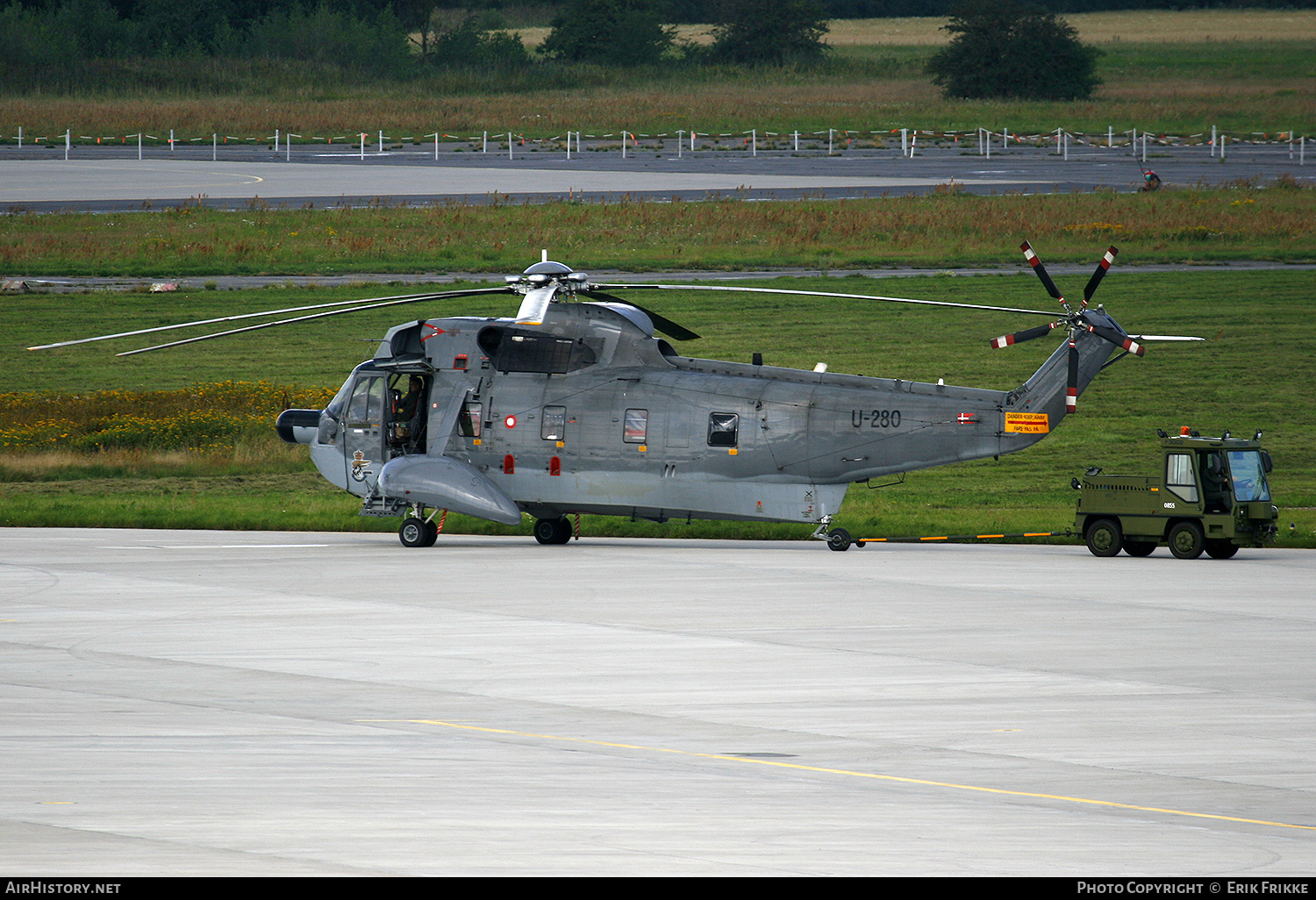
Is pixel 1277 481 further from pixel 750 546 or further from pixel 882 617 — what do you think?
pixel 882 617

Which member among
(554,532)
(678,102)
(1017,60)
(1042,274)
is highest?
(1017,60)

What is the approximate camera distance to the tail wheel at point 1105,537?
81.3 feet

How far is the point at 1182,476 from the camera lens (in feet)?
79.3

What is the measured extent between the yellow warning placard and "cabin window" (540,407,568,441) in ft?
24.2

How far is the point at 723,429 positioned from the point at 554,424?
3023 millimetres

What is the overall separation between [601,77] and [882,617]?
386 feet

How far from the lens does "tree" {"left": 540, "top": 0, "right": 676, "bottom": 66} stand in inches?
5576

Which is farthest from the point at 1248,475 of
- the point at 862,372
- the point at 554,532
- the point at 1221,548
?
the point at 862,372

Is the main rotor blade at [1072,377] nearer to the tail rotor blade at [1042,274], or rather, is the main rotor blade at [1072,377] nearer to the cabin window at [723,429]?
the tail rotor blade at [1042,274]

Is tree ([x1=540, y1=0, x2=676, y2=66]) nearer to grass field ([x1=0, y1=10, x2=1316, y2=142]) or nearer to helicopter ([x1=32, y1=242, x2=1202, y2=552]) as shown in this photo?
grass field ([x1=0, y1=10, x2=1316, y2=142])

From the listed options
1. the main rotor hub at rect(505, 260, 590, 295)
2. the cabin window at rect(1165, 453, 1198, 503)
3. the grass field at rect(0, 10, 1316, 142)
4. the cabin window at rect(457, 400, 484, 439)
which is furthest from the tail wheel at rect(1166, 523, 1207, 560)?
the grass field at rect(0, 10, 1316, 142)

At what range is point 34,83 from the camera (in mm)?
112188

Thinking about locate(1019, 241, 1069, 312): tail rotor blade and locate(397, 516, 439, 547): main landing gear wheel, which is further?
locate(397, 516, 439, 547): main landing gear wheel

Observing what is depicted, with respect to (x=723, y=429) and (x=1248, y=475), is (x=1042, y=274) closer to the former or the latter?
(x=1248, y=475)
